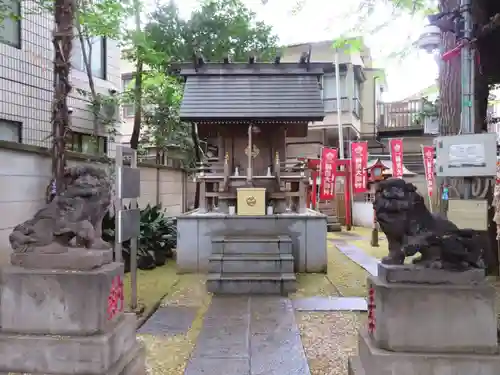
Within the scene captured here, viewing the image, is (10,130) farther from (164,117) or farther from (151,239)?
(164,117)

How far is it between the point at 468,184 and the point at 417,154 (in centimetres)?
2063

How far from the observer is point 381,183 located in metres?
3.91

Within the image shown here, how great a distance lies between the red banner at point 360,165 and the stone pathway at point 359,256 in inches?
143

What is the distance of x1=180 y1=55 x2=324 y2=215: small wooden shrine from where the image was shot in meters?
10.4

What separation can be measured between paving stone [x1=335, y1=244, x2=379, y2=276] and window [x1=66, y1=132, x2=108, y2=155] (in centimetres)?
854

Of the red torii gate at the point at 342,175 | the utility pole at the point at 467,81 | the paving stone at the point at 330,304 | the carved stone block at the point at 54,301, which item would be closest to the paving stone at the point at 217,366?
the carved stone block at the point at 54,301

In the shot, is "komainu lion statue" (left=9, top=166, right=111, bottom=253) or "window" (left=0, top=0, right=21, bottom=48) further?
"window" (left=0, top=0, right=21, bottom=48)

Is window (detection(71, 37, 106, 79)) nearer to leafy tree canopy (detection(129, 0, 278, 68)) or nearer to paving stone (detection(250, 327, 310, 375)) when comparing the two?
leafy tree canopy (detection(129, 0, 278, 68))

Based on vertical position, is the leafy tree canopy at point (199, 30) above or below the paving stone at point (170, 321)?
above

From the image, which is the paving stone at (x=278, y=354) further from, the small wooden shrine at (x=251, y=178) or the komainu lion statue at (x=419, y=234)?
the small wooden shrine at (x=251, y=178)

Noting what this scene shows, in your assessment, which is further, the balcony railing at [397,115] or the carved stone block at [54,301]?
the balcony railing at [397,115]

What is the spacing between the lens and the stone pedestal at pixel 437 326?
3.43m

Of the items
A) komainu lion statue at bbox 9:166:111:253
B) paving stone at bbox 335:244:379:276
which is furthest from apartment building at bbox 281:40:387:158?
komainu lion statue at bbox 9:166:111:253

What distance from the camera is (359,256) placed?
1198 cm
